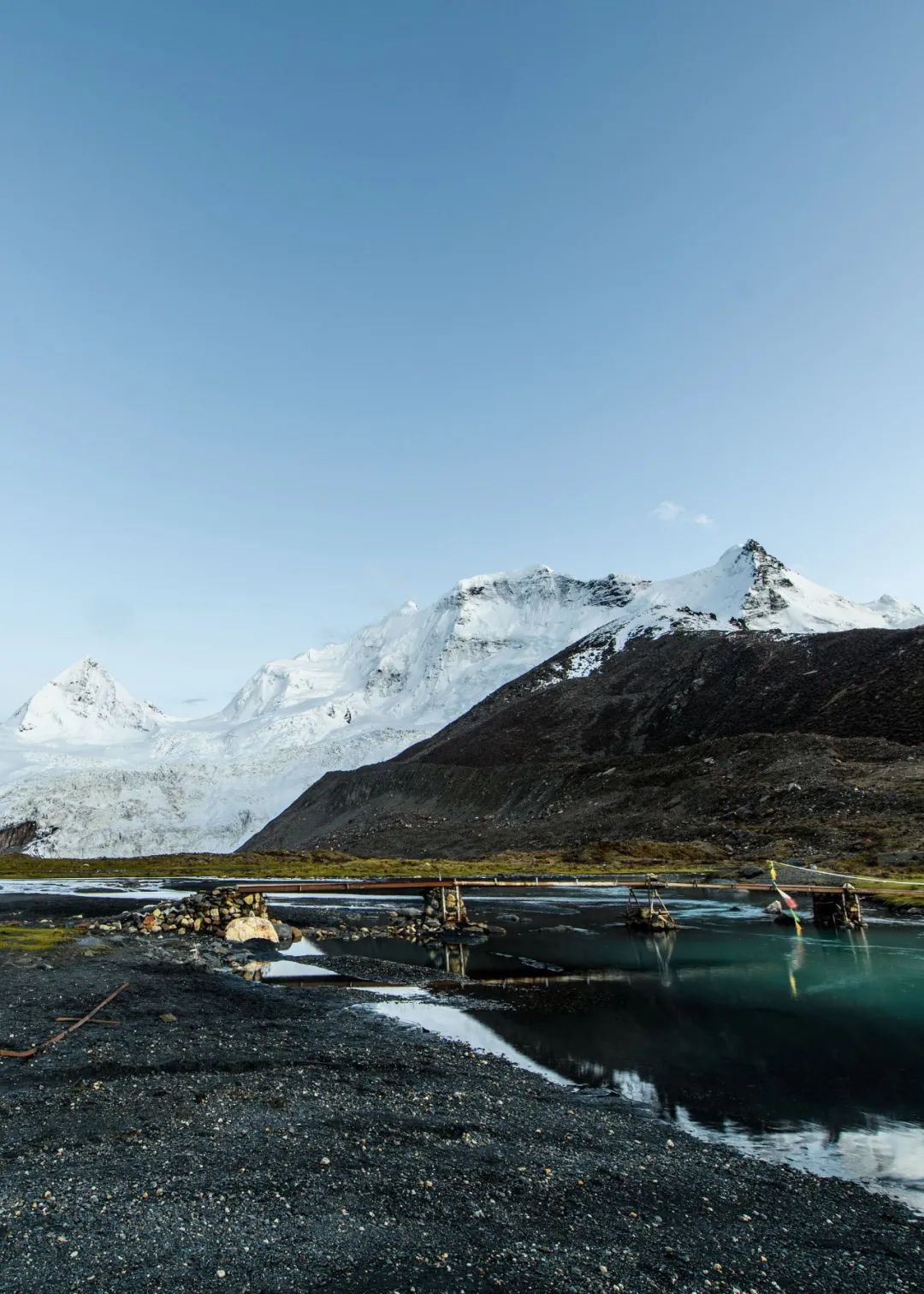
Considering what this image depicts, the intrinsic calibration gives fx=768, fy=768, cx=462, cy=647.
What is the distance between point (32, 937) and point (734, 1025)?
3168cm

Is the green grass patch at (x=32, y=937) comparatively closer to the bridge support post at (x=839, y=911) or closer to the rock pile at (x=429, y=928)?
the rock pile at (x=429, y=928)

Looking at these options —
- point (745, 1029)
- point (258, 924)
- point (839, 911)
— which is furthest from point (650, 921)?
point (258, 924)


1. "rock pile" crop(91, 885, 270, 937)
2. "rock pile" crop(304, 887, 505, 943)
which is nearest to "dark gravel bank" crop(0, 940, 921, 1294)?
"rock pile" crop(91, 885, 270, 937)

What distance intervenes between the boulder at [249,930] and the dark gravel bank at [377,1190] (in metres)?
21.9

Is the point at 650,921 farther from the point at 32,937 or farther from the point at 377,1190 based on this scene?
the point at 377,1190

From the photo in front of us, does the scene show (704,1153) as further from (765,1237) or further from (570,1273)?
(570,1273)

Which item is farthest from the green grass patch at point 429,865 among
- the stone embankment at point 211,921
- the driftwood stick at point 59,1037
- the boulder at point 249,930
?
the driftwood stick at point 59,1037

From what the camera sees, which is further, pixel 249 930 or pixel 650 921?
pixel 650 921

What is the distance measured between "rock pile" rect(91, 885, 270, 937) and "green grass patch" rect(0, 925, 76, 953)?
86.5 inches

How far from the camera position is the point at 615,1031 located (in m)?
21.9

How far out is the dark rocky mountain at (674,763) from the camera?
8806 centimetres

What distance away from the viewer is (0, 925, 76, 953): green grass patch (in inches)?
1292

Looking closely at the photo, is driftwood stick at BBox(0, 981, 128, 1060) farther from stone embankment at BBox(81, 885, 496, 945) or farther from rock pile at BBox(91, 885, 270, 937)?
rock pile at BBox(91, 885, 270, 937)

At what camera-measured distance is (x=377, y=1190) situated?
10.8 metres
